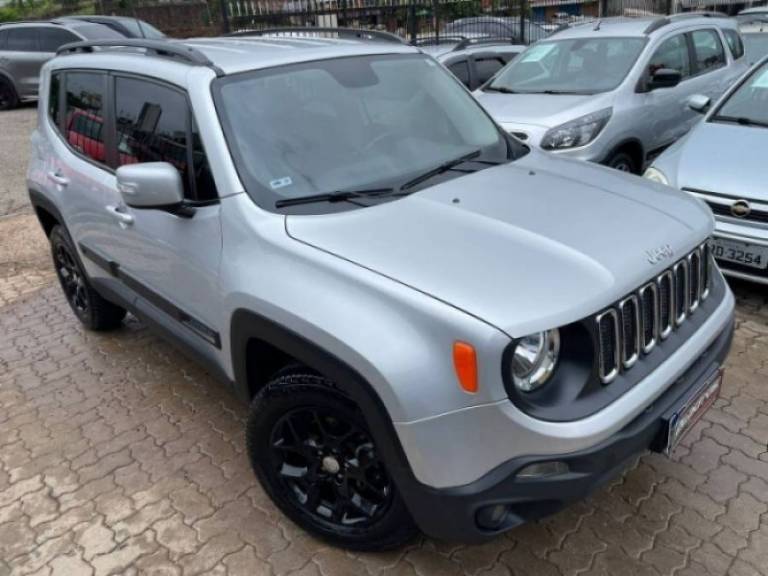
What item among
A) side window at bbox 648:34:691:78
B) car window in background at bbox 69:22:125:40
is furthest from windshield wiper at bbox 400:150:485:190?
car window in background at bbox 69:22:125:40

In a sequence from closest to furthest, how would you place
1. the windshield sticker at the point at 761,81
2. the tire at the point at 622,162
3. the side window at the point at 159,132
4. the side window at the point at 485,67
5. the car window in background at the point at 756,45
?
1. the side window at the point at 159,132
2. the windshield sticker at the point at 761,81
3. the tire at the point at 622,162
4. the side window at the point at 485,67
5. the car window in background at the point at 756,45

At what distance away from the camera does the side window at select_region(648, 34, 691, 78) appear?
637 centimetres

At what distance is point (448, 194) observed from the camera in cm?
259

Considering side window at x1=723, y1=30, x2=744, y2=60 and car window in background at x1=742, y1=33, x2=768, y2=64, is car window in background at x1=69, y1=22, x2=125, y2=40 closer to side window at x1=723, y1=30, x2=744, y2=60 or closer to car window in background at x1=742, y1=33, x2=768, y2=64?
side window at x1=723, y1=30, x2=744, y2=60

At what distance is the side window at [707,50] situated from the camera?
7.03m

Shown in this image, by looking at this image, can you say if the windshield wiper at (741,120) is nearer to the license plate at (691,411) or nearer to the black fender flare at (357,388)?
the license plate at (691,411)

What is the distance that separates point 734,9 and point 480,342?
21.3 metres

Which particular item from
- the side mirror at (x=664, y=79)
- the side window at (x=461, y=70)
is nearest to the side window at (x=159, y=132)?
the side mirror at (x=664, y=79)

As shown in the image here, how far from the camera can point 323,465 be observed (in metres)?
2.49

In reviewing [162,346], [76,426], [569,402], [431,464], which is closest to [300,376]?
[431,464]

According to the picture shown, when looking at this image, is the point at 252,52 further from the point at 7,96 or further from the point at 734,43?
the point at 7,96

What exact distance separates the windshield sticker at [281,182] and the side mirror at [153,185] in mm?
358

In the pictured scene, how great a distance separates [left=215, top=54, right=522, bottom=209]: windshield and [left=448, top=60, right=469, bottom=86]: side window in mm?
4793

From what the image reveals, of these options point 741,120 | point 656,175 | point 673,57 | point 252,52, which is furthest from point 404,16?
point 252,52
